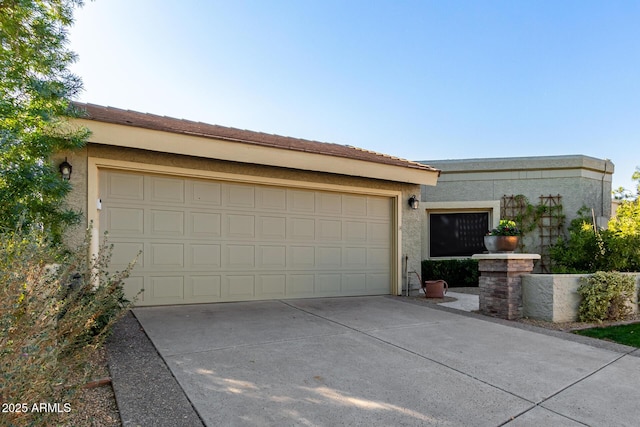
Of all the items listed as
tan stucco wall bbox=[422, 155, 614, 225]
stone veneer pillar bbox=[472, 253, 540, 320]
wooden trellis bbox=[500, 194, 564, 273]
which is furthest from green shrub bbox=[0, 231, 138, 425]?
wooden trellis bbox=[500, 194, 564, 273]

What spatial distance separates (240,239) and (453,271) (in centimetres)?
666

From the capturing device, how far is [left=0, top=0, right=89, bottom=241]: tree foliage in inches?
142

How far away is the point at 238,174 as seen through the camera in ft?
22.8

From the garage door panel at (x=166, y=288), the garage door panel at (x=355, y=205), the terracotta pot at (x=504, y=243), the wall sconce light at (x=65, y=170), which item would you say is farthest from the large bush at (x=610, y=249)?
the wall sconce light at (x=65, y=170)

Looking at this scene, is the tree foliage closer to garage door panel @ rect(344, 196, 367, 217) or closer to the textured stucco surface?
garage door panel @ rect(344, 196, 367, 217)

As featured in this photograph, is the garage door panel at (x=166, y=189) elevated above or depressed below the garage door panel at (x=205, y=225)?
above

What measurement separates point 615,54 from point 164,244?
44.0ft

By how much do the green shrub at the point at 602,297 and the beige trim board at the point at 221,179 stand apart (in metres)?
3.59

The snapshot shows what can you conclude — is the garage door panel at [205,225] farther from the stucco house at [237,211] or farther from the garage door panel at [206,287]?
the garage door panel at [206,287]

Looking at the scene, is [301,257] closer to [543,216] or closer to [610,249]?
[610,249]

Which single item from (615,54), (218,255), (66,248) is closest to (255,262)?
(218,255)

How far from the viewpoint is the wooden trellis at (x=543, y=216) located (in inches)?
429

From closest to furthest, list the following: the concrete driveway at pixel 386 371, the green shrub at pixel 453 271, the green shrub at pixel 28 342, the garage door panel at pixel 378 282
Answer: the green shrub at pixel 28 342 < the concrete driveway at pixel 386 371 < the garage door panel at pixel 378 282 < the green shrub at pixel 453 271

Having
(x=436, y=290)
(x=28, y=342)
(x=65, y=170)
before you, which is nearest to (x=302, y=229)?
(x=436, y=290)
